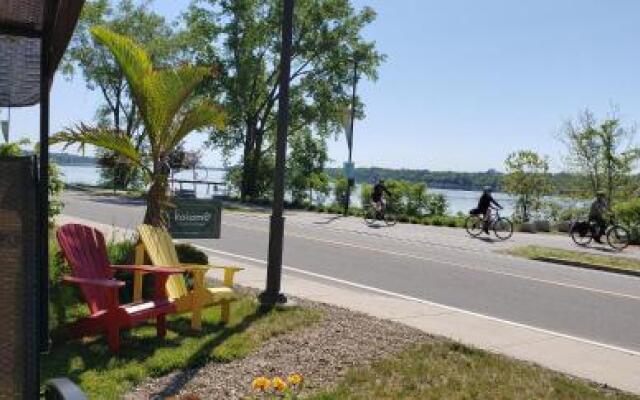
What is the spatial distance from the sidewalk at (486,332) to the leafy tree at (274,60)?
98.8 ft

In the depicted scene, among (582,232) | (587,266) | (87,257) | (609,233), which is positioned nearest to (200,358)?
(87,257)

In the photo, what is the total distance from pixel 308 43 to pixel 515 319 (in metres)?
33.3

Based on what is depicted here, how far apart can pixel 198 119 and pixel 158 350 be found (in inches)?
141

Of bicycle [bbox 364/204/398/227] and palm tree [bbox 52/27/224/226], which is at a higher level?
palm tree [bbox 52/27/224/226]

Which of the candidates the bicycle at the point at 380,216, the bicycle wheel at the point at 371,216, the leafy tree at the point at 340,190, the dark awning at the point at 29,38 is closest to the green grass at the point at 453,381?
the dark awning at the point at 29,38

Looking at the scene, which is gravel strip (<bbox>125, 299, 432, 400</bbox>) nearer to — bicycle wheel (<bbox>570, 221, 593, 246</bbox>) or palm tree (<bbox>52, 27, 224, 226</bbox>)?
palm tree (<bbox>52, 27, 224, 226</bbox>)

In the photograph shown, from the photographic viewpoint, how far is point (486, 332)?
8.60 m

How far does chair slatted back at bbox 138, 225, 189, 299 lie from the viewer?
7500 mm

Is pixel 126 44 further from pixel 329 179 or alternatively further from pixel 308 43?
pixel 308 43

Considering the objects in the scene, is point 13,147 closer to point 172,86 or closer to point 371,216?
point 172,86

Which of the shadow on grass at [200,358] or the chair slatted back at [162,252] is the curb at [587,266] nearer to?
the shadow on grass at [200,358]

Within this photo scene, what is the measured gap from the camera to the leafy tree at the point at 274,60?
4125 centimetres

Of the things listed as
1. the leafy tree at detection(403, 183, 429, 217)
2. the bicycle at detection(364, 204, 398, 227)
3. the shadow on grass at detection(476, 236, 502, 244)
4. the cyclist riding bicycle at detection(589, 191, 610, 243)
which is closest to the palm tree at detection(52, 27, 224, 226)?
the shadow on grass at detection(476, 236, 502, 244)

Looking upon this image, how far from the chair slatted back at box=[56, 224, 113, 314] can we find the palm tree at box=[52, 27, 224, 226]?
214 centimetres
